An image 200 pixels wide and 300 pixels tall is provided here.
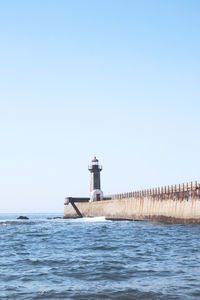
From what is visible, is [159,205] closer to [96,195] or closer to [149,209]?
[149,209]

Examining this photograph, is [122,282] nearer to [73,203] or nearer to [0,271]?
[0,271]

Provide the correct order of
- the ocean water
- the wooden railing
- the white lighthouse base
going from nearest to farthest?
1. the ocean water
2. the wooden railing
3. the white lighthouse base

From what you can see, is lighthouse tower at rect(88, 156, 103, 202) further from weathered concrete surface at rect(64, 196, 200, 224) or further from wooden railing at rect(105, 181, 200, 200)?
wooden railing at rect(105, 181, 200, 200)

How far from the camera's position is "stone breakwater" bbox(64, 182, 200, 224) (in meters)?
33.4

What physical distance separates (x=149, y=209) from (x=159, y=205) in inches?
141

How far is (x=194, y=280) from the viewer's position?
10438 mm

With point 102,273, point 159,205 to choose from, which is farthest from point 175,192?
point 102,273

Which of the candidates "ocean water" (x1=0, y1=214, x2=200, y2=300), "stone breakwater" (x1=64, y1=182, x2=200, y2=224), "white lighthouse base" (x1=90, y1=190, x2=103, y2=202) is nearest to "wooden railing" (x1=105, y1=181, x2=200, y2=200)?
"stone breakwater" (x1=64, y1=182, x2=200, y2=224)

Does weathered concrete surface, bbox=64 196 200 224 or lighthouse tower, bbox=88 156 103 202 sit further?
lighthouse tower, bbox=88 156 103 202

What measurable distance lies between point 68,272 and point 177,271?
317cm

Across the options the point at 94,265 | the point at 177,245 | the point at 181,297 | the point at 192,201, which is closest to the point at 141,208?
the point at 192,201

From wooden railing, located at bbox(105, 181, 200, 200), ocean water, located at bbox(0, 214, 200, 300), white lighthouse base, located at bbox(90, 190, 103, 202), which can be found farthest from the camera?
white lighthouse base, located at bbox(90, 190, 103, 202)

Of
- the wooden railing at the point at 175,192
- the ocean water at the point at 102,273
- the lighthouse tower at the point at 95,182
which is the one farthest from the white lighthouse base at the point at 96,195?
the ocean water at the point at 102,273

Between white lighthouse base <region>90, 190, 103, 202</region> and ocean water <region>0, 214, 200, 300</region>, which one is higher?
white lighthouse base <region>90, 190, 103, 202</region>
